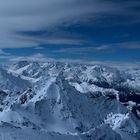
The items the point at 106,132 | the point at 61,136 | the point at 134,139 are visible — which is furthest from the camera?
the point at 134,139

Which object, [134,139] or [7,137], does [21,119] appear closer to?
[134,139]

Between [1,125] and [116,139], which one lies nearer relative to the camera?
[1,125]

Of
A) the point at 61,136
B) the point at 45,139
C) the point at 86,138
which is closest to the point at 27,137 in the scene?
the point at 45,139

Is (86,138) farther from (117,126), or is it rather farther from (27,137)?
(117,126)

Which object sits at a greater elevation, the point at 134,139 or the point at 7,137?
the point at 7,137

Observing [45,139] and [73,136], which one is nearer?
[45,139]

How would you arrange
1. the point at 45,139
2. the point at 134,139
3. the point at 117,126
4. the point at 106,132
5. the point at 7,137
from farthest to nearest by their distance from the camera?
the point at 117,126
the point at 134,139
the point at 106,132
the point at 45,139
the point at 7,137

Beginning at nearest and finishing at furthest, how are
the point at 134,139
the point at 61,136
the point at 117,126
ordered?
the point at 61,136 < the point at 134,139 < the point at 117,126

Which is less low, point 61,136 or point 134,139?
point 61,136

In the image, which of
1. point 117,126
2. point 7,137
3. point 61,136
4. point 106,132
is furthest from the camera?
point 117,126

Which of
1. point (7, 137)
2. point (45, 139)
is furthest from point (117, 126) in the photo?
point (7, 137)
